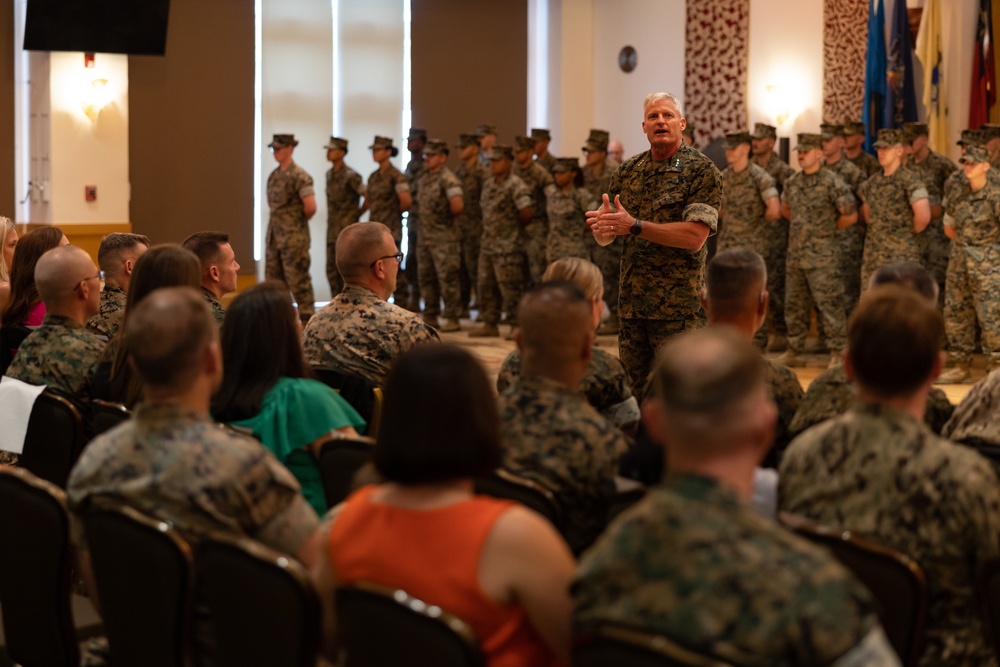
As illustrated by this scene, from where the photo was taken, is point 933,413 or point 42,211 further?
point 42,211

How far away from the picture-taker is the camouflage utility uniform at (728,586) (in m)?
1.43

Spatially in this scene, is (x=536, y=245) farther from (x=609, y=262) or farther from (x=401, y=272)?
(x=401, y=272)

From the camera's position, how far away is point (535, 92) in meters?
14.4

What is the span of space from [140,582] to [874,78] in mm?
9842

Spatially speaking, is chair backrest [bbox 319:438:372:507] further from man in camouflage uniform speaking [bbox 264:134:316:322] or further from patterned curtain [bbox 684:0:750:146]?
patterned curtain [bbox 684:0:750:146]

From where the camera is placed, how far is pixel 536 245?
1073 centimetres

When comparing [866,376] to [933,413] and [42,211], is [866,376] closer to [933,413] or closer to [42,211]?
[933,413]

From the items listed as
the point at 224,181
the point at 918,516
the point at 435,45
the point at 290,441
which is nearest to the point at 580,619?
the point at 918,516

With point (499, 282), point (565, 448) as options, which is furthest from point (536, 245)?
point (565, 448)

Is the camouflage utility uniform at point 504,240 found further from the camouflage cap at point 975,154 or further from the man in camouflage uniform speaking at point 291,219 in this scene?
the camouflage cap at point 975,154

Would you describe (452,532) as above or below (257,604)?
above

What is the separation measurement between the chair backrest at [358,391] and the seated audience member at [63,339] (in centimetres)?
70

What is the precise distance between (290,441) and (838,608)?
1.77 m

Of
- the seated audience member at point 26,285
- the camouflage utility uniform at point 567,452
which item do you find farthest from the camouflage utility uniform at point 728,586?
the seated audience member at point 26,285
